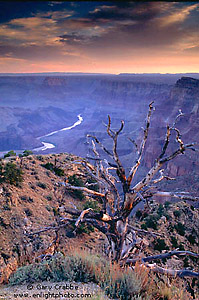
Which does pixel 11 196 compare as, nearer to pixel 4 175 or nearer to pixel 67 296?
pixel 4 175

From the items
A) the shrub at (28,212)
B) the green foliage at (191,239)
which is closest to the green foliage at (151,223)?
the green foliage at (191,239)

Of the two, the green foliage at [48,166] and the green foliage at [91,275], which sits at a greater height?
the green foliage at [91,275]

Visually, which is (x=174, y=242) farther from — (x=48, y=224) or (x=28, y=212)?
(x=28, y=212)

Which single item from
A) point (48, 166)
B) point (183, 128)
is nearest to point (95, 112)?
point (183, 128)

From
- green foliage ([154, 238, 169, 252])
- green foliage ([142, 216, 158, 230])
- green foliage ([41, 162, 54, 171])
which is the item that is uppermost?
green foliage ([41, 162, 54, 171])

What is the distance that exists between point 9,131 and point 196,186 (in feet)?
317

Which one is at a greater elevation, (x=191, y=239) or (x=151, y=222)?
(x=151, y=222)

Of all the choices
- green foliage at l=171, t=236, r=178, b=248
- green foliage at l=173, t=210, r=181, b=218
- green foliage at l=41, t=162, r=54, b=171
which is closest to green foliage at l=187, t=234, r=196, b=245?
green foliage at l=171, t=236, r=178, b=248

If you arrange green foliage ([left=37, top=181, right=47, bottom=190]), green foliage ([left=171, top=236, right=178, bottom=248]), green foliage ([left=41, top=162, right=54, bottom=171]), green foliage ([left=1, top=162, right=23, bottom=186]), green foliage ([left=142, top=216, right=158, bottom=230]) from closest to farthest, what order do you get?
1. green foliage ([left=1, top=162, right=23, bottom=186])
2. green foliage ([left=171, top=236, right=178, bottom=248])
3. green foliage ([left=142, top=216, right=158, bottom=230])
4. green foliage ([left=37, top=181, right=47, bottom=190])
5. green foliage ([left=41, top=162, right=54, bottom=171])

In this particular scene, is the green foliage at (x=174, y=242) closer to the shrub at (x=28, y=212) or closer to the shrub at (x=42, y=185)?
the shrub at (x=28, y=212)

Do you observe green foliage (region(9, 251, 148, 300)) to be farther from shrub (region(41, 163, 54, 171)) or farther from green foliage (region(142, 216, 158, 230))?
shrub (region(41, 163, 54, 171))

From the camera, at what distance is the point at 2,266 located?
6.86 m

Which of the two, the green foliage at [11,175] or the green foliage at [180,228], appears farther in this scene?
the green foliage at [180,228]

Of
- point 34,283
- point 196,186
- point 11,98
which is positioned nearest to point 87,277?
point 34,283
